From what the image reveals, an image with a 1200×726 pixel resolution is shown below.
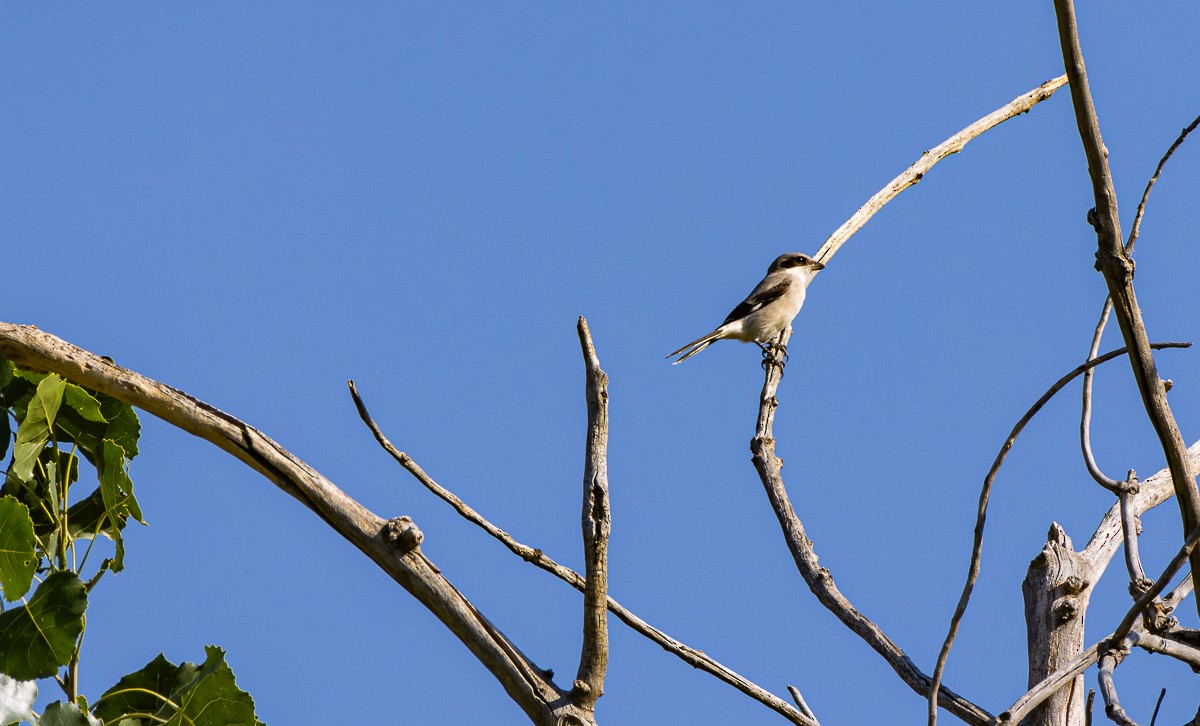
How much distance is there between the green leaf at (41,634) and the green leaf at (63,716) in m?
0.08

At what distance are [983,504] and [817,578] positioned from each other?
0.94 metres

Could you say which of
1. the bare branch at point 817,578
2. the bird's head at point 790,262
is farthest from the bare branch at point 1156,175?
the bird's head at point 790,262

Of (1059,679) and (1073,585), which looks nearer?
(1059,679)

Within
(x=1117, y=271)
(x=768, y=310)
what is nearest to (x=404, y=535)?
(x=1117, y=271)

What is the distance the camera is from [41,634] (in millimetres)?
2357

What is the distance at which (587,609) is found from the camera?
91.8 inches

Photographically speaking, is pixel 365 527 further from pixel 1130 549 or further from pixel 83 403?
pixel 1130 549

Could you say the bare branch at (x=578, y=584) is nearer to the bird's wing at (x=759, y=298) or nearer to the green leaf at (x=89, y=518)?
the green leaf at (x=89, y=518)

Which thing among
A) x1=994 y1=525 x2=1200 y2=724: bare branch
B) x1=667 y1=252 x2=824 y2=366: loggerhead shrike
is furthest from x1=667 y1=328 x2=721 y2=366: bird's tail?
x1=994 y1=525 x2=1200 y2=724: bare branch

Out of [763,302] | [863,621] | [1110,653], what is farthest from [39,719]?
[763,302]

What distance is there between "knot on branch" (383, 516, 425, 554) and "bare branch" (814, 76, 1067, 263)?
3288 mm

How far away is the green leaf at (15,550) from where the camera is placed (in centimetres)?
243

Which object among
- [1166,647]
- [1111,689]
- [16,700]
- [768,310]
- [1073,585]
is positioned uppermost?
[768,310]

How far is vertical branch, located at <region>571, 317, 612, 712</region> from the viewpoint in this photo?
90.6 inches
